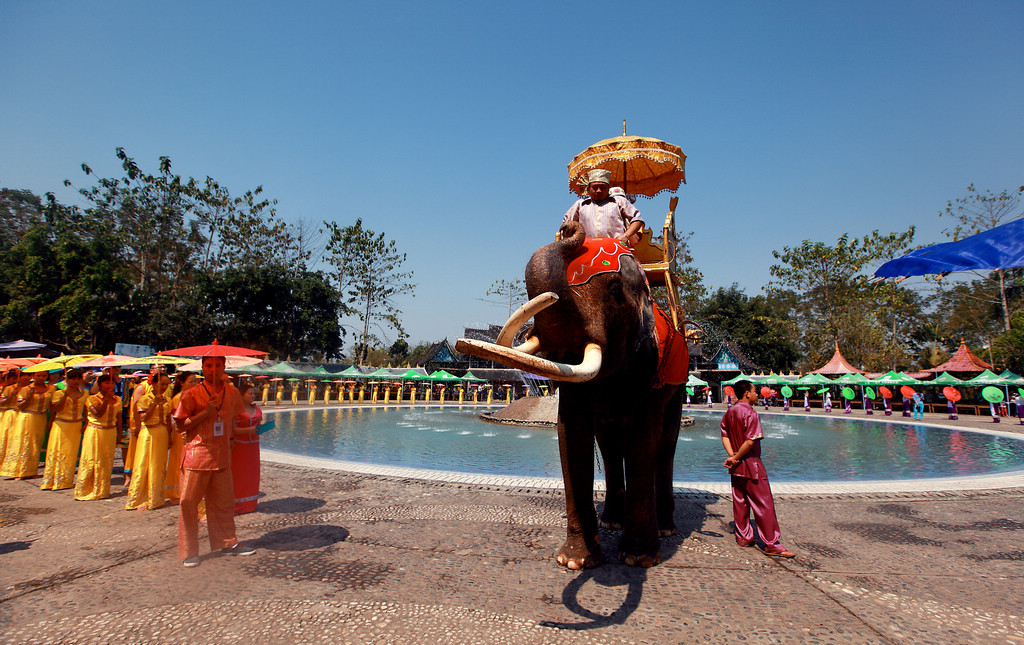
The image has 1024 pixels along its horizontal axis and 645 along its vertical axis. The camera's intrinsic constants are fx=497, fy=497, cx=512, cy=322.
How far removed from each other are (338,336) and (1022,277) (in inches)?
1984

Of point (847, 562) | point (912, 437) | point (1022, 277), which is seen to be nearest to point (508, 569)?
point (847, 562)

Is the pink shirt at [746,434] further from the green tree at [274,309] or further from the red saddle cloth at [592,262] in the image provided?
the green tree at [274,309]

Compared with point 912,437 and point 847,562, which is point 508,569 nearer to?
point 847,562

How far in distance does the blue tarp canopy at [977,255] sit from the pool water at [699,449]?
230 inches

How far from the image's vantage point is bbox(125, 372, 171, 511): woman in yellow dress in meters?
6.05

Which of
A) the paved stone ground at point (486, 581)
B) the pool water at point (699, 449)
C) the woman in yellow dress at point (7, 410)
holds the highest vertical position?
the woman in yellow dress at point (7, 410)

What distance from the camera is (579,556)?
4.09 m

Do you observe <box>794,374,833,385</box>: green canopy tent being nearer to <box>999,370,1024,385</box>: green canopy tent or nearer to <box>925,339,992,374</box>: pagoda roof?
<box>999,370,1024,385</box>: green canopy tent

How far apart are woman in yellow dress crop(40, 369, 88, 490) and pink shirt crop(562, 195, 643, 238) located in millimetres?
7503

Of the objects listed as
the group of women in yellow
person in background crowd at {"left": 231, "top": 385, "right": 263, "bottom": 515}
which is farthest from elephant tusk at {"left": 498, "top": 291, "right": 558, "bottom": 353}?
person in background crowd at {"left": 231, "top": 385, "right": 263, "bottom": 515}

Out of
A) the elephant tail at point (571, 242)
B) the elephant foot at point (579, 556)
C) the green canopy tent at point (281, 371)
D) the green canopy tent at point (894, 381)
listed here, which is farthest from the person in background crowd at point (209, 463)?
the green canopy tent at point (894, 381)

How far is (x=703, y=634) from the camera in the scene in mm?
3066

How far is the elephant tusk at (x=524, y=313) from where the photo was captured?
311cm

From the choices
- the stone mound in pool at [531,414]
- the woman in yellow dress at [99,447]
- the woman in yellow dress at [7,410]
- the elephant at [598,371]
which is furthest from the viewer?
the stone mound in pool at [531,414]
